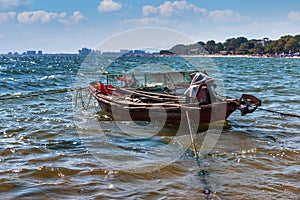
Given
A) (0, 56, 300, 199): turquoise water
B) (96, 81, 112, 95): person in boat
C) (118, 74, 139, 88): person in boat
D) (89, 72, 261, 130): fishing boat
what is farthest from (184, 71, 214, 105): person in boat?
(96, 81, 112, 95): person in boat

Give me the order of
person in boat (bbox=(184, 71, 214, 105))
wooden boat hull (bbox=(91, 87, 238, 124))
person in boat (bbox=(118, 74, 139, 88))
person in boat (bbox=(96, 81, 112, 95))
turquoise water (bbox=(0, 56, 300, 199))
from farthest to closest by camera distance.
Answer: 1. person in boat (bbox=(118, 74, 139, 88))
2. person in boat (bbox=(96, 81, 112, 95))
3. person in boat (bbox=(184, 71, 214, 105))
4. wooden boat hull (bbox=(91, 87, 238, 124))
5. turquoise water (bbox=(0, 56, 300, 199))

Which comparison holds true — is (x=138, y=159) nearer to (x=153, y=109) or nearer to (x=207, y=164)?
(x=207, y=164)

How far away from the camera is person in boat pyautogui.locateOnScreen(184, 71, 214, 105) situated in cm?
1283

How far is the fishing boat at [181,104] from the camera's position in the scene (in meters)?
12.6

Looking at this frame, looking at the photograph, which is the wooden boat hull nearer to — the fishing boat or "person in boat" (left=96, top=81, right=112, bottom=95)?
the fishing boat

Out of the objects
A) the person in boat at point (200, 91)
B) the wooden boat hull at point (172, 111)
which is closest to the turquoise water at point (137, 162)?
the wooden boat hull at point (172, 111)

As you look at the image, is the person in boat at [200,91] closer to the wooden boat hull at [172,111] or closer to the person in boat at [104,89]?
the wooden boat hull at [172,111]

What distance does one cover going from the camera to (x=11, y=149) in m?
10.7

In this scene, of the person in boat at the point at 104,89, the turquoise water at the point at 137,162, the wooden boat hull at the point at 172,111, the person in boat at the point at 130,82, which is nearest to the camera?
the turquoise water at the point at 137,162

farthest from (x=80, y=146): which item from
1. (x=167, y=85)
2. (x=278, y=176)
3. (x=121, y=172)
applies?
(x=167, y=85)

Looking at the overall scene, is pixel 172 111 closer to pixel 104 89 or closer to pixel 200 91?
pixel 200 91

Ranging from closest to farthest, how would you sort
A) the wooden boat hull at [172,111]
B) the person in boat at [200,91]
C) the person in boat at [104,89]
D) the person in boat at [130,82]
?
the wooden boat hull at [172,111] < the person in boat at [200,91] < the person in boat at [104,89] < the person in boat at [130,82]

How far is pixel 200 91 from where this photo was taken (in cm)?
1290

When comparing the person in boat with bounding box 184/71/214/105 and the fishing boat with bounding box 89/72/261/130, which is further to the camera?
the person in boat with bounding box 184/71/214/105
